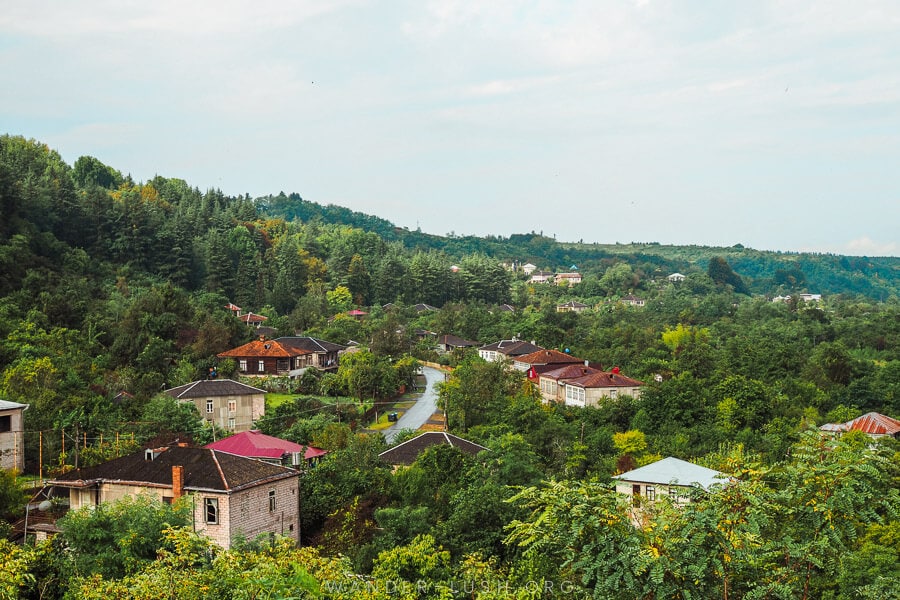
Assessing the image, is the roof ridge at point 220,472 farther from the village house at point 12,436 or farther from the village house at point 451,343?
the village house at point 451,343

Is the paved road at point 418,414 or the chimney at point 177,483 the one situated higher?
the chimney at point 177,483

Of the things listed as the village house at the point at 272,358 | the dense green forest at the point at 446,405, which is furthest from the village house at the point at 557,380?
the village house at the point at 272,358

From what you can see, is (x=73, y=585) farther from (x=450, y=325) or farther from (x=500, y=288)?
(x=500, y=288)

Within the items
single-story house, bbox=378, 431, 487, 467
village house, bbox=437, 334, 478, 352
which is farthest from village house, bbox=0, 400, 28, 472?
village house, bbox=437, 334, 478, 352

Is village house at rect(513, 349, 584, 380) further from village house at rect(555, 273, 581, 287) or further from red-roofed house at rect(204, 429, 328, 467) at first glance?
village house at rect(555, 273, 581, 287)

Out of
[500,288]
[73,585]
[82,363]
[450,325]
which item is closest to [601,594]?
[73,585]
